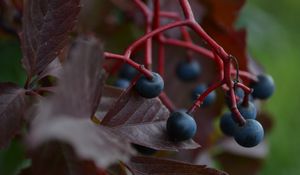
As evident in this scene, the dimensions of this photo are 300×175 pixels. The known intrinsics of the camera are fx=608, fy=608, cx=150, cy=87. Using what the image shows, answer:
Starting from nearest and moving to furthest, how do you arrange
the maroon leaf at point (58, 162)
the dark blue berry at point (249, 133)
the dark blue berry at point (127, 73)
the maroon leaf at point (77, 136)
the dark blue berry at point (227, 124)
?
the maroon leaf at point (77, 136) < the maroon leaf at point (58, 162) < the dark blue berry at point (249, 133) < the dark blue berry at point (227, 124) < the dark blue berry at point (127, 73)

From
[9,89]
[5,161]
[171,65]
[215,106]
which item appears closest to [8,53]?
[5,161]

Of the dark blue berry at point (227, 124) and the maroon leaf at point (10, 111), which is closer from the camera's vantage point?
the maroon leaf at point (10, 111)

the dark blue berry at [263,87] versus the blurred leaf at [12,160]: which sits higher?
the dark blue berry at [263,87]

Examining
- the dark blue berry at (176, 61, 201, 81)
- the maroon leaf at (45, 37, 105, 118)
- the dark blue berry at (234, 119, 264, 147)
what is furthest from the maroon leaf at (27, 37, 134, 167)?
the dark blue berry at (176, 61, 201, 81)

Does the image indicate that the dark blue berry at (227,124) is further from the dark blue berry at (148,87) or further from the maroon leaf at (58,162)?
the maroon leaf at (58,162)

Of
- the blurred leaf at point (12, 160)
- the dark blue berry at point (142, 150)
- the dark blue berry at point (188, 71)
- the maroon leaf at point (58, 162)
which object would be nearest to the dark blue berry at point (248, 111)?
the dark blue berry at point (142, 150)

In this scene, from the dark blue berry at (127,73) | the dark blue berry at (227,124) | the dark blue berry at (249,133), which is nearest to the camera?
the dark blue berry at (249,133)

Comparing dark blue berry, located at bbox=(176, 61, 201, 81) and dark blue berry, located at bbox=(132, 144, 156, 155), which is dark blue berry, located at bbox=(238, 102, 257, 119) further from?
dark blue berry, located at bbox=(176, 61, 201, 81)
